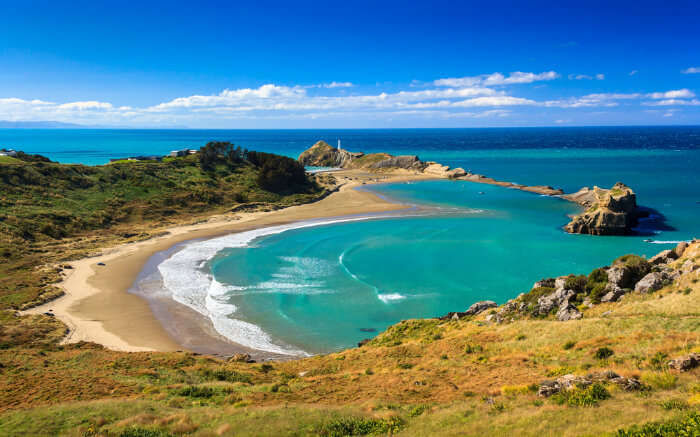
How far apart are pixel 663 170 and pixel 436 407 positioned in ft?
470

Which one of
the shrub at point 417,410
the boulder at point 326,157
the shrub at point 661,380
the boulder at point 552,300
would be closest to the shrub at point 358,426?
the shrub at point 417,410

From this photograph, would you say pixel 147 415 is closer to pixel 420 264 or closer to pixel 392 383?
pixel 392 383

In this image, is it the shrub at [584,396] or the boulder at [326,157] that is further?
the boulder at [326,157]

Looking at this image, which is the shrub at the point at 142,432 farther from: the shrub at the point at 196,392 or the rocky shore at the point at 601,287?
the rocky shore at the point at 601,287

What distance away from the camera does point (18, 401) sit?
16500 mm

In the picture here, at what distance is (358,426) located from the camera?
42.8ft

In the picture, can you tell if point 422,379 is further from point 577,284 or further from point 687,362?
point 577,284

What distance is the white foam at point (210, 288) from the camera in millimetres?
29850

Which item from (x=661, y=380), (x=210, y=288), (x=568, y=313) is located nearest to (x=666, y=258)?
(x=568, y=313)

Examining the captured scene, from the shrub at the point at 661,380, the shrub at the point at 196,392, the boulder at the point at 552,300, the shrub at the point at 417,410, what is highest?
the shrub at the point at 661,380

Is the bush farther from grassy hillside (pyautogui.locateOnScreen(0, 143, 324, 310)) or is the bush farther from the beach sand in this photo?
grassy hillside (pyautogui.locateOnScreen(0, 143, 324, 310))

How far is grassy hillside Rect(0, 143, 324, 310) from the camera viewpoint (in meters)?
44.2

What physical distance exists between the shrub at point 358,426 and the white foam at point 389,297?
23.1 metres

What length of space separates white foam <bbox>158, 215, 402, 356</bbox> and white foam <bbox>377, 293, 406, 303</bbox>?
9951 millimetres
